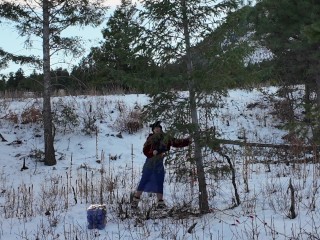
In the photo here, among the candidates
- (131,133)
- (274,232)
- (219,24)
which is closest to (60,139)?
(131,133)

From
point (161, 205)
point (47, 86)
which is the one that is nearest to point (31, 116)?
point (47, 86)

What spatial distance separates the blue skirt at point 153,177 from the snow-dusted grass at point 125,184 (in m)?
0.31

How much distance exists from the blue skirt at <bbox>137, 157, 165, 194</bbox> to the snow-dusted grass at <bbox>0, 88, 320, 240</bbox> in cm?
31

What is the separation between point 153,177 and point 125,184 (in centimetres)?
204

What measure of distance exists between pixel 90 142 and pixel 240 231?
9.09 meters

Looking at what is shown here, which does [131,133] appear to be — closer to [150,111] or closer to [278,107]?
[278,107]

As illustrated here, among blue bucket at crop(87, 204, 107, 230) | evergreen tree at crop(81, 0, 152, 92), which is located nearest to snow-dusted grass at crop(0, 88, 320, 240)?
blue bucket at crop(87, 204, 107, 230)

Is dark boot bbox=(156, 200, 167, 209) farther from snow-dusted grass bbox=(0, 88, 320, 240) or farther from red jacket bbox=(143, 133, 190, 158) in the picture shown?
red jacket bbox=(143, 133, 190, 158)

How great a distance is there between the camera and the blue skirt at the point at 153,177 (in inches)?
299

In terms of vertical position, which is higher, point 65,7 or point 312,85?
point 65,7

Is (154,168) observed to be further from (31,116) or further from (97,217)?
(31,116)

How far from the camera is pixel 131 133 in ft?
48.8

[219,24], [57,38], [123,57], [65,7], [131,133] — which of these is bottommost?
[131,133]

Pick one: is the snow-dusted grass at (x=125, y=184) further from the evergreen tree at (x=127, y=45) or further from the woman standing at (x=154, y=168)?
the evergreen tree at (x=127, y=45)
